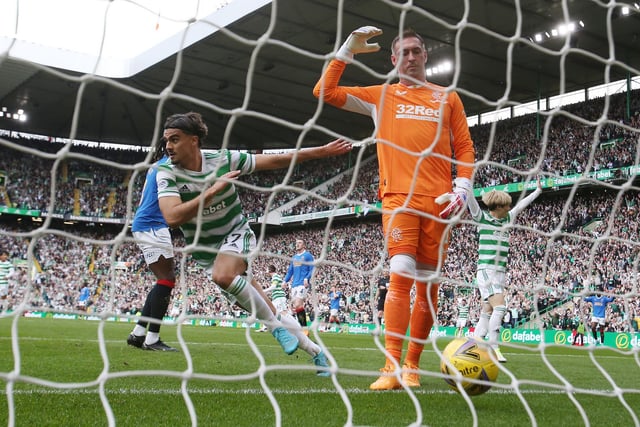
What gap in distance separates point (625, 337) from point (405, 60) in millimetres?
11822

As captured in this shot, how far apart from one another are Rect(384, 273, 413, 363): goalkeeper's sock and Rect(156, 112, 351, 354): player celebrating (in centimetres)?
62

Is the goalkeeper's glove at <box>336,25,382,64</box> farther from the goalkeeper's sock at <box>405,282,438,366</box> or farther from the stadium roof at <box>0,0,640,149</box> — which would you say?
the stadium roof at <box>0,0,640,149</box>

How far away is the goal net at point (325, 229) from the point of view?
253 centimetres

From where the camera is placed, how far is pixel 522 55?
67.7 ft

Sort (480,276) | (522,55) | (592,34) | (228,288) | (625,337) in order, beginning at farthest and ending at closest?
(522,55)
(592,34)
(625,337)
(480,276)
(228,288)

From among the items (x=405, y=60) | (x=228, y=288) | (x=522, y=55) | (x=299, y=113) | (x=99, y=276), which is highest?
(x=522, y=55)

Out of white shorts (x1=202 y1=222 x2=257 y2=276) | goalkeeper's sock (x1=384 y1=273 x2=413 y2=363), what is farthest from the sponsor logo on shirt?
white shorts (x1=202 y1=222 x2=257 y2=276)

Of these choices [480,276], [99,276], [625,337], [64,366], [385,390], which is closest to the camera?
[385,390]

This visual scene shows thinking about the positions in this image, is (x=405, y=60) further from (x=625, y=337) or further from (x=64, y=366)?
(x=625, y=337)

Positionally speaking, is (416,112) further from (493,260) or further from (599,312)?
(599,312)

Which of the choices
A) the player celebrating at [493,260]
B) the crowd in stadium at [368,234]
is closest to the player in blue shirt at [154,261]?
the player celebrating at [493,260]

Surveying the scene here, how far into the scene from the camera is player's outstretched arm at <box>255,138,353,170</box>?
3031 mm

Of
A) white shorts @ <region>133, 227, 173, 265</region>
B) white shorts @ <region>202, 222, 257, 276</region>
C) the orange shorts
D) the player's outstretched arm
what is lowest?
white shorts @ <region>133, 227, 173, 265</region>

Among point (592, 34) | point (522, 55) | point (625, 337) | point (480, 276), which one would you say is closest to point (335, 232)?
point (522, 55)
